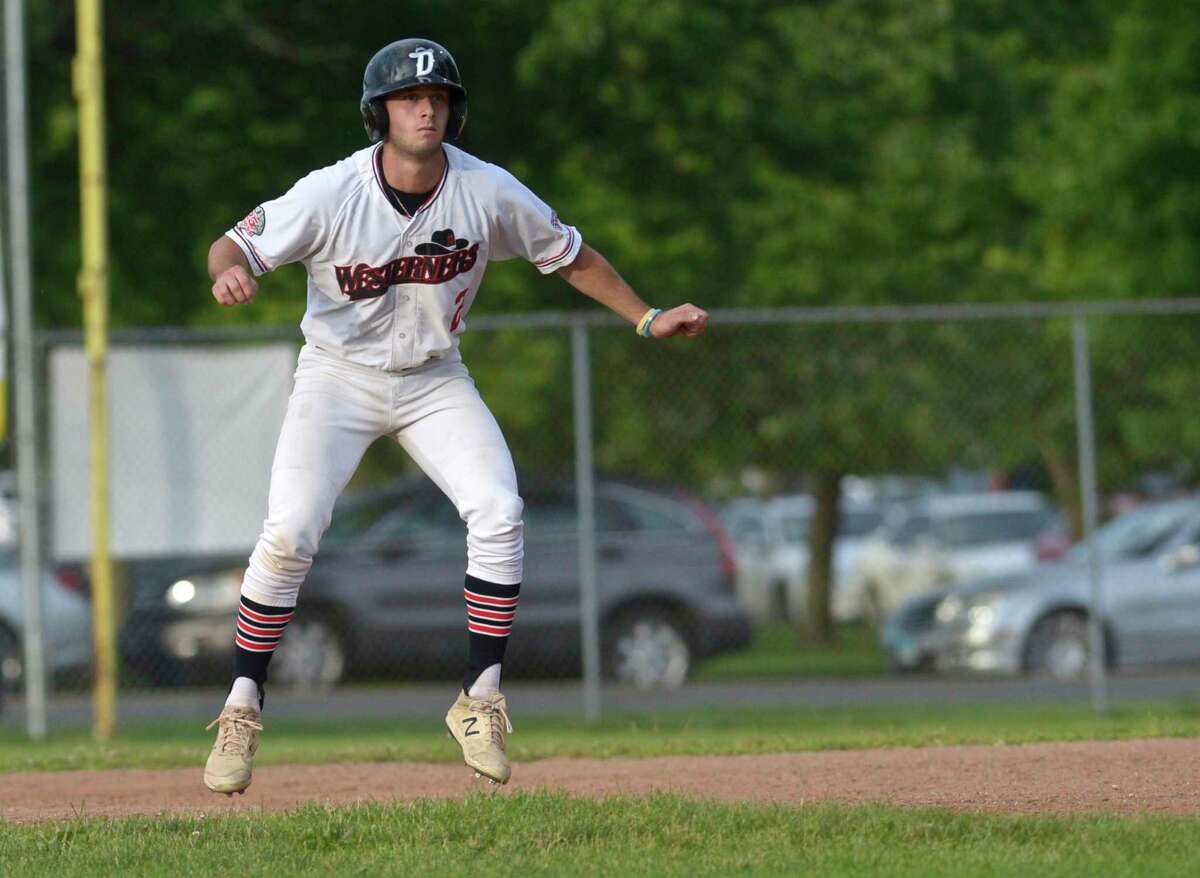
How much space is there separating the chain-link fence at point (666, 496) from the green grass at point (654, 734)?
90cm

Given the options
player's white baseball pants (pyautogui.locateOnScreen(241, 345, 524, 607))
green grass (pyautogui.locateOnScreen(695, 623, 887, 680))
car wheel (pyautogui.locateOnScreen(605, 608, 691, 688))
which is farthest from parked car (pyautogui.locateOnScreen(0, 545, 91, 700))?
player's white baseball pants (pyautogui.locateOnScreen(241, 345, 524, 607))

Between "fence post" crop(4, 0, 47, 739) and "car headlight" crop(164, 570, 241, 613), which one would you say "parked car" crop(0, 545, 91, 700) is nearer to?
"car headlight" crop(164, 570, 241, 613)

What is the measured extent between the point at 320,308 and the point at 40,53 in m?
9.33

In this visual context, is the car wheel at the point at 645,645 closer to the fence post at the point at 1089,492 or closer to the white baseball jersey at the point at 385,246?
the fence post at the point at 1089,492

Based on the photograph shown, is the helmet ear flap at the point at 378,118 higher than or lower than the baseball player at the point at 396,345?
higher

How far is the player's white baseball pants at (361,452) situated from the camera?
21.8 ft

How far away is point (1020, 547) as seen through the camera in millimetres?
24562

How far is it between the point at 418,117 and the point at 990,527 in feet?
70.1

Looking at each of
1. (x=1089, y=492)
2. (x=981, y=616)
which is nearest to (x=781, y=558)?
(x=981, y=616)

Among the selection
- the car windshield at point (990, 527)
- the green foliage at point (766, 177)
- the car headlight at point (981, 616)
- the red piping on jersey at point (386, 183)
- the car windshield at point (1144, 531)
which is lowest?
the car headlight at point (981, 616)

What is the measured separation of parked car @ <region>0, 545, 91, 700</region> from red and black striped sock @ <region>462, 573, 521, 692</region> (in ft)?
32.6

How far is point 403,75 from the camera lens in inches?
254

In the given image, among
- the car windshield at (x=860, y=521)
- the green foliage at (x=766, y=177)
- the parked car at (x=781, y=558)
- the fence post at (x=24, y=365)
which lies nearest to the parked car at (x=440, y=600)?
the green foliage at (x=766, y=177)

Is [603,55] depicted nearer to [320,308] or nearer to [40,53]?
[40,53]
